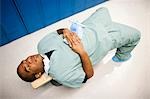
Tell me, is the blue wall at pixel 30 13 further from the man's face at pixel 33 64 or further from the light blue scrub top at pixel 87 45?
the man's face at pixel 33 64

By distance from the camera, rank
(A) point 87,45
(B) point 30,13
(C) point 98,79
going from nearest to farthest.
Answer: (A) point 87,45
(C) point 98,79
(B) point 30,13

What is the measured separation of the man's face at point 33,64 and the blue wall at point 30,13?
624mm

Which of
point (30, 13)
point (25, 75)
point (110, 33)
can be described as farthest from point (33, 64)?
point (30, 13)

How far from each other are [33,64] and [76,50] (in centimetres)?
29

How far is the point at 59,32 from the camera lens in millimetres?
1447

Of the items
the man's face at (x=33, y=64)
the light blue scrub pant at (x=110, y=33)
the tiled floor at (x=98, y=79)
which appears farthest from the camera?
the tiled floor at (x=98, y=79)

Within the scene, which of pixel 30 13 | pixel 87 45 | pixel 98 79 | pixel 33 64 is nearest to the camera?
pixel 33 64

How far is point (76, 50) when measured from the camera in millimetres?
1312

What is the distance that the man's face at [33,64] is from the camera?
1228 mm

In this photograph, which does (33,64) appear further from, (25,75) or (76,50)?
(76,50)

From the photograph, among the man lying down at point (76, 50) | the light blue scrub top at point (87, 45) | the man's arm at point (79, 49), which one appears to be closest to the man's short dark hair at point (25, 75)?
the man lying down at point (76, 50)

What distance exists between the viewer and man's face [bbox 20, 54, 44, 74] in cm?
123

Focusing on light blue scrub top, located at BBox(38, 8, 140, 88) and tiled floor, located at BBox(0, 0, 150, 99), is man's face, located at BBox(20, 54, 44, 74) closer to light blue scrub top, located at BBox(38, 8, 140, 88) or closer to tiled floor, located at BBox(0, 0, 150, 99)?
light blue scrub top, located at BBox(38, 8, 140, 88)

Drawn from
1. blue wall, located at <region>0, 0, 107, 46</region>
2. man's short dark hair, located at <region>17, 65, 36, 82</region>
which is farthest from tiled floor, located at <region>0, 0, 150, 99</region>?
man's short dark hair, located at <region>17, 65, 36, 82</region>
